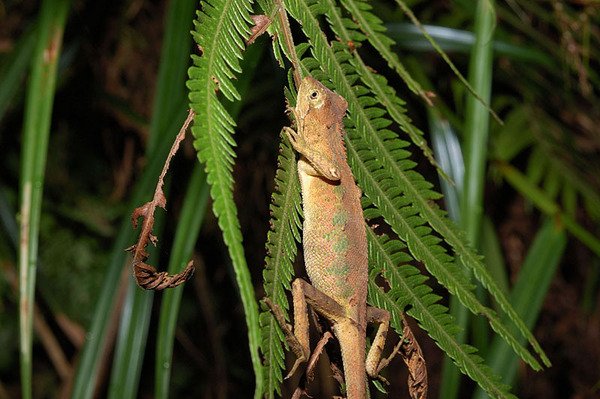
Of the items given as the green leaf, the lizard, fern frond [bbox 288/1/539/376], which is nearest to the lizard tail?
the lizard

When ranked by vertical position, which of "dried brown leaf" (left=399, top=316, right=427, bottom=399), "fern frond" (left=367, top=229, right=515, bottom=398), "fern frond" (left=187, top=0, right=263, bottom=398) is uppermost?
"fern frond" (left=187, top=0, right=263, bottom=398)

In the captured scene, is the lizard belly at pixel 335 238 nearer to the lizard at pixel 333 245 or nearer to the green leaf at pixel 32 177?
the lizard at pixel 333 245

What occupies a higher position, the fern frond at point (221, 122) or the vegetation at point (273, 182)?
the fern frond at point (221, 122)

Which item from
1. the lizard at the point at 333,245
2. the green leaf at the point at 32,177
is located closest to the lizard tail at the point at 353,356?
the lizard at the point at 333,245

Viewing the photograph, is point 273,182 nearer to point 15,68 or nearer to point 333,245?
point 15,68

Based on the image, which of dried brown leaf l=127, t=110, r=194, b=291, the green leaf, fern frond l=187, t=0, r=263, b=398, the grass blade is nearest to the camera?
fern frond l=187, t=0, r=263, b=398

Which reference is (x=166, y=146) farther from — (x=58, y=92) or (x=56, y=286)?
(x=56, y=286)

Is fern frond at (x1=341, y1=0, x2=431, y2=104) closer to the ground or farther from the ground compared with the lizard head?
farther from the ground

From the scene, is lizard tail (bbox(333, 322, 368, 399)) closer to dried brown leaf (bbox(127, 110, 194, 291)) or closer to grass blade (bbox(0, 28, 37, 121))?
dried brown leaf (bbox(127, 110, 194, 291))
